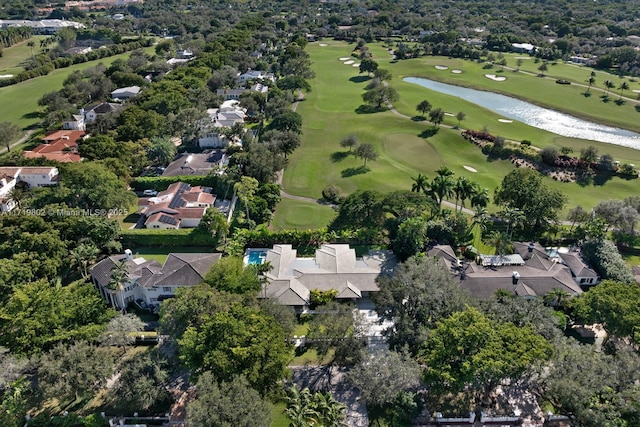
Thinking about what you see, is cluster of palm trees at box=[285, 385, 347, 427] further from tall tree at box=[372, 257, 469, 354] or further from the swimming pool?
the swimming pool

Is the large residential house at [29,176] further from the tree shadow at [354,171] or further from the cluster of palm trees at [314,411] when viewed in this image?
the cluster of palm trees at [314,411]

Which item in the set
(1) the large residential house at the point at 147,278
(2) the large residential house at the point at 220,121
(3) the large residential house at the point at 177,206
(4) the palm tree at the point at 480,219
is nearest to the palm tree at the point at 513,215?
(4) the palm tree at the point at 480,219

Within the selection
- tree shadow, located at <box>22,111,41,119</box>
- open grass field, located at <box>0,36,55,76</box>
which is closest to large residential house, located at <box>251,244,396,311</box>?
tree shadow, located at <box>22,111,41,119</box>

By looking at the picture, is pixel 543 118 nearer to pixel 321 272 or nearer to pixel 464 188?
pixel 464 188

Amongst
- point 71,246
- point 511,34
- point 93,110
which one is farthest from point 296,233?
point 511,34

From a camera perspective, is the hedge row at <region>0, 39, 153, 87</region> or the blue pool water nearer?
the blue pool water
